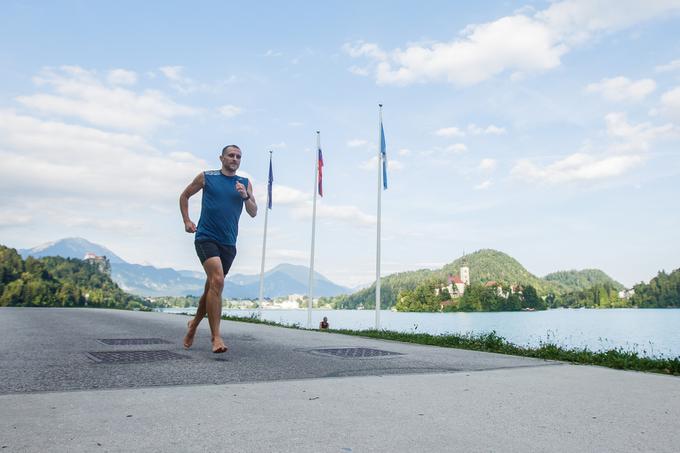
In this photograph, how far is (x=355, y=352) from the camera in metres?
7.01

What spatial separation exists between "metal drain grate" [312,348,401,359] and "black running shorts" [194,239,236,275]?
67.0 inches

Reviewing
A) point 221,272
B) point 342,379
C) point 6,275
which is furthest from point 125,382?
point 6,275

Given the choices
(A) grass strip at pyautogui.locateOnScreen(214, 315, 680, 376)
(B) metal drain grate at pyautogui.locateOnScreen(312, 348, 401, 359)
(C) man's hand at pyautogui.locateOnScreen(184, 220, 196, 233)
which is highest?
(C) man's hand at pyautogui.locateOnScreen(184, 220, 196, 233)

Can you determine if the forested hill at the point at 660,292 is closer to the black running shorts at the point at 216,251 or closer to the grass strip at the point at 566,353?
the grass strip at the point at 566,353

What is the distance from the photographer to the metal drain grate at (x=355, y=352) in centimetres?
656

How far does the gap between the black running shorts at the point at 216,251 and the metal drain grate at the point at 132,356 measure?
1.15m

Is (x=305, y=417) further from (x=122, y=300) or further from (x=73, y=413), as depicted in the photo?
(x=122, y=300)

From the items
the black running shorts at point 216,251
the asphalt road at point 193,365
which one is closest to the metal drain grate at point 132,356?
the asphalt road at point 193,365

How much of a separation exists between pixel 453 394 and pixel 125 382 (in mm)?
2538

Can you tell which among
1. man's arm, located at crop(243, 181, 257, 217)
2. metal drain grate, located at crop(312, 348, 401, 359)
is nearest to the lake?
Answer: metal drain grate, located at crop(312, 348, 401, 359)

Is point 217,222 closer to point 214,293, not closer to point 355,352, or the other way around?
point 214,293

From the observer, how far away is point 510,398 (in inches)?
150

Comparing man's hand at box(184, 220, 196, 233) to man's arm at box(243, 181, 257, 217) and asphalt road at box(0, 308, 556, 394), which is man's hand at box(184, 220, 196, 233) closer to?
man's arm at box(243, 181, 257, 217)

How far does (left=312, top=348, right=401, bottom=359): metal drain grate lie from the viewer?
6.56 meters
